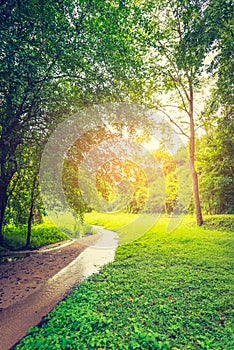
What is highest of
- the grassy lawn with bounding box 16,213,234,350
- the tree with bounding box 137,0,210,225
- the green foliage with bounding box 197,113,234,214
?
the tree with bounding box 137,0,210,225

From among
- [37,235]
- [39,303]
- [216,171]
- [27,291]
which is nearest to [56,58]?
[39,303]

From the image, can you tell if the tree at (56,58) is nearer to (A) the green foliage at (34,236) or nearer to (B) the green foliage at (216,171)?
(A) the green foliage at (34,236)

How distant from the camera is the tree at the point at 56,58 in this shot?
4.86 metres

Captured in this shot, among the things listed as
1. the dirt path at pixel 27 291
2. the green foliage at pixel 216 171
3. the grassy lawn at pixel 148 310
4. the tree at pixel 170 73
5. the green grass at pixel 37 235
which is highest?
the tree at pixel 170 73

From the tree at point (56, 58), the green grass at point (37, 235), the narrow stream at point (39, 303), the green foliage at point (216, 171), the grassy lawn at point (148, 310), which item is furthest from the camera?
the green foliage at point (216, 171)

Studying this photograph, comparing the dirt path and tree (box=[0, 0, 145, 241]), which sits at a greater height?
tree (box=[0, 0, 145, 241])

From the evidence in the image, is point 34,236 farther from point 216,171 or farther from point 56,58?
point 216,171

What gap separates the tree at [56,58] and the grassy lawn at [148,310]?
4257 mm

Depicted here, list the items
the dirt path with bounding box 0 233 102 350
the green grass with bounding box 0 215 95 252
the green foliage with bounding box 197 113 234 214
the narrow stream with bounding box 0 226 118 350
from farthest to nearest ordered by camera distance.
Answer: the green foliage with bounding box 197 113 234 214 → the green grass with bounding box 0 215 95 252 → the dirt path with bounding box 0 233 102 350 → the narrow stream with bounding box 0 226 118 350

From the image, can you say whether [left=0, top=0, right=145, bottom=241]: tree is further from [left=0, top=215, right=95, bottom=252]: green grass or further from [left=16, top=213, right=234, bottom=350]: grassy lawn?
[left=0, top=215, right=95, bottom=252]: green grass

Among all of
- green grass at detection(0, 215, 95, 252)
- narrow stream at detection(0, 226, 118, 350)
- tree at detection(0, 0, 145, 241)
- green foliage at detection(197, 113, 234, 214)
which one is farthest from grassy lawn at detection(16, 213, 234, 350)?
green foliage at detection(197, 113, 234, 214)

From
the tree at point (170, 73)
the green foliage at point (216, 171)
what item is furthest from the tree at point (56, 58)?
the green foliage at point (216, 171)

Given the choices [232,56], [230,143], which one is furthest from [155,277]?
[230,143]

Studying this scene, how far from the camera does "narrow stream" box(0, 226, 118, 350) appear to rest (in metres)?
3.65
